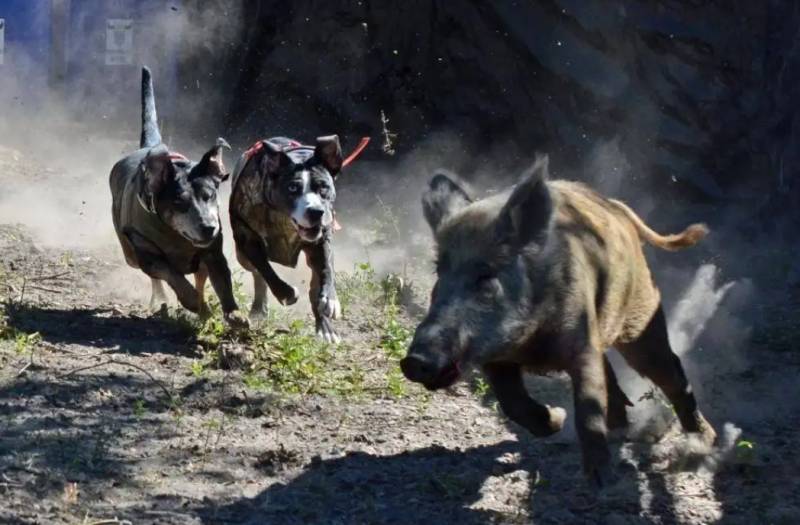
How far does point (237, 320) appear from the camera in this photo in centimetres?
783

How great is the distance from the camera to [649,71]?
11.0m

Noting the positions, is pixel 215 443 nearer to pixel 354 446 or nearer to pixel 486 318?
pixel 354 446

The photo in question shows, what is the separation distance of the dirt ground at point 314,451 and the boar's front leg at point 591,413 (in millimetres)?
185

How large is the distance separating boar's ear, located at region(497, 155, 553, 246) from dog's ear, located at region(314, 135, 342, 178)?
3048mm

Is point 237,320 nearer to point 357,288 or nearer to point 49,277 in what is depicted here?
point 357,288

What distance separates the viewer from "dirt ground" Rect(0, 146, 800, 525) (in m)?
5.29

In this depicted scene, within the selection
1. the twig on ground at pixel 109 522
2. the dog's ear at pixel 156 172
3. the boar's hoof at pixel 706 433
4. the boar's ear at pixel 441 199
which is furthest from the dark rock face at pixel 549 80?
the twig on ground at pixel 109 522

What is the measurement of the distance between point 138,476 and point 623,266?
87.7 inches

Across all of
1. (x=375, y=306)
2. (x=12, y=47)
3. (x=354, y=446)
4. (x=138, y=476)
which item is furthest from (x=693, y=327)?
(x=12, y=47)

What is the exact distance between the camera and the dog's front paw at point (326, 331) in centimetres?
827

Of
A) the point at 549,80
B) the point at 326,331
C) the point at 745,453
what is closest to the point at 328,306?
the point at 326,331

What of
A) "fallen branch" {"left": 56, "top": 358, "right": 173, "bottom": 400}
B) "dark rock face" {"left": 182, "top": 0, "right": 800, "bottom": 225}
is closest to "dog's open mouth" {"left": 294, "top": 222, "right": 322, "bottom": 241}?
"fallen branch" {"left": 56, "top": 358, "right": 173, "bottom": 400}

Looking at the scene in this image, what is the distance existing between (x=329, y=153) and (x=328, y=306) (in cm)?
93

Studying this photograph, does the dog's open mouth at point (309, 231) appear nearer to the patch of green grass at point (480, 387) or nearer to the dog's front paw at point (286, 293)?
the dog's front paw at point (286, 293)
